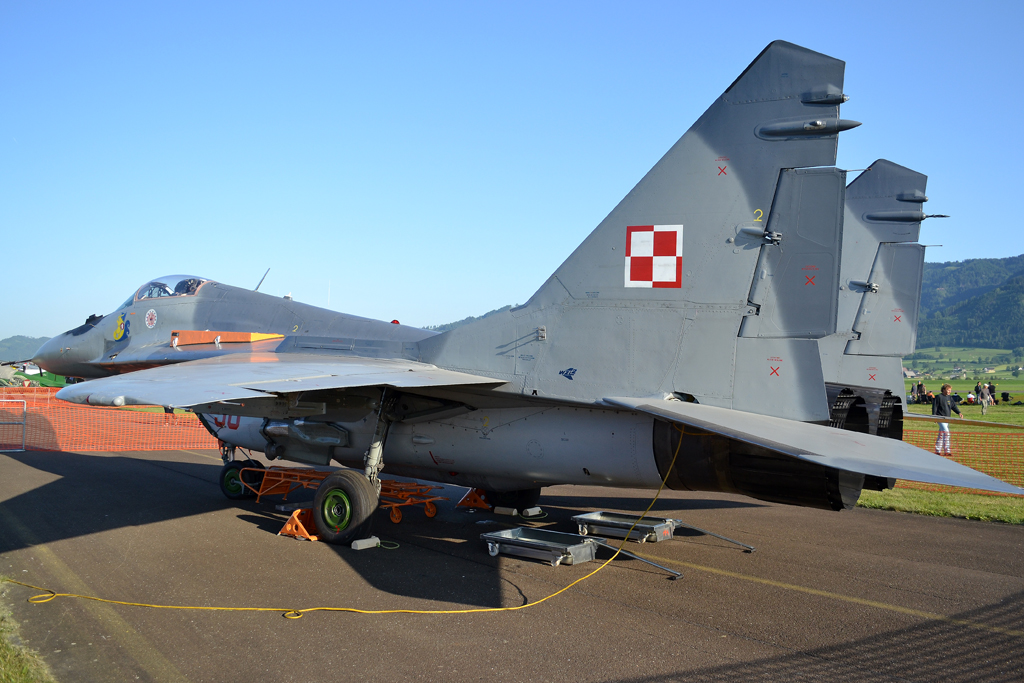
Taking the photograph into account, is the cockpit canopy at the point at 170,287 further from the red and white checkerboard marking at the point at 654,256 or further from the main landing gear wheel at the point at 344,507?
the red and white checkerboard marking at the point at 654,256

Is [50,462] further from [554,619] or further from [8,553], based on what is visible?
[554,619]

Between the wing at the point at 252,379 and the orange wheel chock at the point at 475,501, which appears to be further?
the orange wheel chock at the point at 475,501

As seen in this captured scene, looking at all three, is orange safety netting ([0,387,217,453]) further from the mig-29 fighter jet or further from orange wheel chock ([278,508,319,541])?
the mig-29 fighter jet

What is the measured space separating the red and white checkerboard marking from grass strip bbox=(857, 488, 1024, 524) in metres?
6.22

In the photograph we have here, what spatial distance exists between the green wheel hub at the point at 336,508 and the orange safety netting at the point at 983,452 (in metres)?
8.53

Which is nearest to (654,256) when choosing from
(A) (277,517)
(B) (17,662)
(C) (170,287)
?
(B) (17,662)

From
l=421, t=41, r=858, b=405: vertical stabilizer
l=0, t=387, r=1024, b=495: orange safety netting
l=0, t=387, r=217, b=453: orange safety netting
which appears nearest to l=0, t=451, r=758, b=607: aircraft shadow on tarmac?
l=421, t=41, r=858, b=405: vertical stabilizer

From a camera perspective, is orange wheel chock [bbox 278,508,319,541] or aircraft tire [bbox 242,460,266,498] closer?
orange wheel chock [bbox 278,508,319,541]

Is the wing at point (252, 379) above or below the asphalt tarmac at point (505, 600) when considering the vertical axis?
above

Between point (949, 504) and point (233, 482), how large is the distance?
11593 mm

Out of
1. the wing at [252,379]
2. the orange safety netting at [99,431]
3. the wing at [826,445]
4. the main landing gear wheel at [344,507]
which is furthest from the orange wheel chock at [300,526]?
the orange safety netting at [99,431]

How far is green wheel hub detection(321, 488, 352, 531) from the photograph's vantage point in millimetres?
8297

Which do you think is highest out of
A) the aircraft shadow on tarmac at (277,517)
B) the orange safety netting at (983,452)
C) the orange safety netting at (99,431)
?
the orange safety netting at (983,452)

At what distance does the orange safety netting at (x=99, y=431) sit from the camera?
18.3 metres
